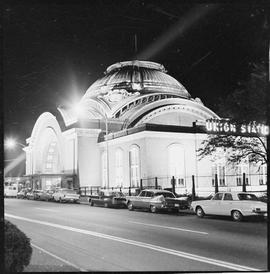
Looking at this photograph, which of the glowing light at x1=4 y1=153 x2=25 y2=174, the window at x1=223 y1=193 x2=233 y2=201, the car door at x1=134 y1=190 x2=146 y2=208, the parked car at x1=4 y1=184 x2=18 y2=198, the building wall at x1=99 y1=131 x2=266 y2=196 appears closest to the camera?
the window at x1=223 y1=193 x2=233 y2=201

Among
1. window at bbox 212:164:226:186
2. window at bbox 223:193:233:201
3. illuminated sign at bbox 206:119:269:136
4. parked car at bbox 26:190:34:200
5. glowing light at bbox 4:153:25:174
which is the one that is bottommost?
parked car at bbox 26:190:34:200

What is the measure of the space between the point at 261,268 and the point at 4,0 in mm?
7209

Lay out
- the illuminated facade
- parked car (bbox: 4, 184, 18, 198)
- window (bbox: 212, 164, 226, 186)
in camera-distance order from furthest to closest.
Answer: parked car (bbox: 4, 184, 18, 198), window (bbox: 212, 164, 226, 186), the illuminated facade

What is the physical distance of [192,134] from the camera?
145 ft

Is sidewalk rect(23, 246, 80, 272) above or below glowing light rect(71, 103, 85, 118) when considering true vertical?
below

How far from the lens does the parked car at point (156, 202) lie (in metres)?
22.3

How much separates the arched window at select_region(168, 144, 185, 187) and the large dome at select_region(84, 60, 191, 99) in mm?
17168

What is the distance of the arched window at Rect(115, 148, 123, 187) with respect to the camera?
4609cm

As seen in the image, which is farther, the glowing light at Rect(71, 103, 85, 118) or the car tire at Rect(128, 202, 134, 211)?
the glowing light at Rect(71, 103, 85, 118)

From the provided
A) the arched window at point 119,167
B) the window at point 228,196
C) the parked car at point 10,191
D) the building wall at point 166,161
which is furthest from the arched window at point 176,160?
the window at point 228,196

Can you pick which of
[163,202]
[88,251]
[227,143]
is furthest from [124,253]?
[227,143]

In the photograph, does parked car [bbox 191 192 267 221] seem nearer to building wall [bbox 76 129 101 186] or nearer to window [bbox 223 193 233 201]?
window [bbox 223 193 233 201]

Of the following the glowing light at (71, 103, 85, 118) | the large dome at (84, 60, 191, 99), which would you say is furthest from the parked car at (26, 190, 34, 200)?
the large dome at (84, 60, 191, 99)

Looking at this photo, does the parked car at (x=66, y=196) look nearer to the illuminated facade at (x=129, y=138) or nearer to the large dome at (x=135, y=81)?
the illuminated facade at (x=129, y=138)
